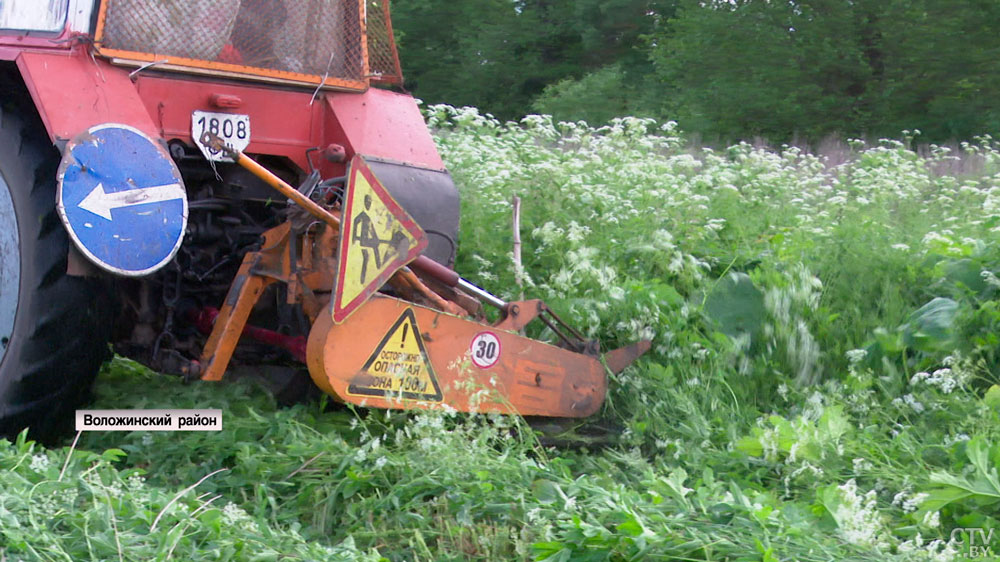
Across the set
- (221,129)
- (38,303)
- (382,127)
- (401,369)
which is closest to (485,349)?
(401,369)

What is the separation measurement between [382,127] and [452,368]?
1.24 meters

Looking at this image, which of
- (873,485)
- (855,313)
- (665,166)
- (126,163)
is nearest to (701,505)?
(873,485)

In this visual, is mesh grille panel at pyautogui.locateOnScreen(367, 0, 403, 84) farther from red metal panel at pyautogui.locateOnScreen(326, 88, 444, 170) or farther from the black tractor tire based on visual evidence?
the black tractor tire

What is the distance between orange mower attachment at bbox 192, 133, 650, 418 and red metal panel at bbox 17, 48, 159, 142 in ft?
1.02

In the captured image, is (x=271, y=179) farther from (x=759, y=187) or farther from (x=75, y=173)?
(x=759, y=187)

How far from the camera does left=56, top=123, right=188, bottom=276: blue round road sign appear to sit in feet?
12.3

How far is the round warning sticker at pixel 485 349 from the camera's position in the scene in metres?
4.38

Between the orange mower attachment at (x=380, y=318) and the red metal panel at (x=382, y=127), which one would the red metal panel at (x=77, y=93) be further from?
the red metal panel at (x=382, y=127)

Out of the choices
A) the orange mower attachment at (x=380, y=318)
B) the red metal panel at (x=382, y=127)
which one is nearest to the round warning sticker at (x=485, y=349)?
the orange mower attachment at (x=380, y=318)

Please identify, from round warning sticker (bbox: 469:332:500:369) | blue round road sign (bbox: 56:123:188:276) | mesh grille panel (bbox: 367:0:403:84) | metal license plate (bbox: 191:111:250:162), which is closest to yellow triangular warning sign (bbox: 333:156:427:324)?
round warning sticker (bbox: 469:332:500:369)

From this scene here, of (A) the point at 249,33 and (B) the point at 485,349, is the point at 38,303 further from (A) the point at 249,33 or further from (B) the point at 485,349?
(B) the point at 485,349

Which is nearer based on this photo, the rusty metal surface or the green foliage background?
the rusty metal surface

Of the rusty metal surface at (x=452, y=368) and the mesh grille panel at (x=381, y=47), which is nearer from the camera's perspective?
the rusty metal surface at (x=452, y=368)

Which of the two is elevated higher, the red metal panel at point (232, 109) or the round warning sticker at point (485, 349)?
the red metal panel at point (232, 109)
